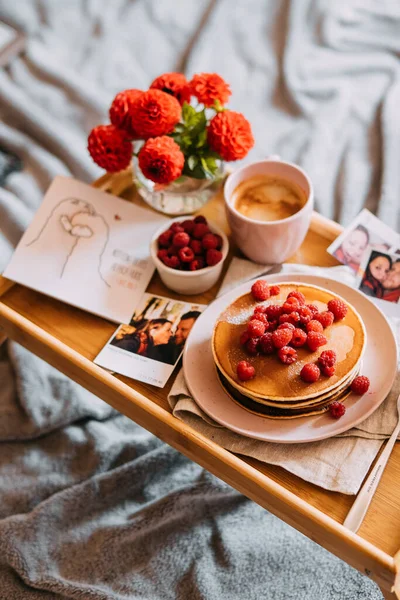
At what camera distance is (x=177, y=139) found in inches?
43.0

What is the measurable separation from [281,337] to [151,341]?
0.24 m

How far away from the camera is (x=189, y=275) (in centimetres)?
101

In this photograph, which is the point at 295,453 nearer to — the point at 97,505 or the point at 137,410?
the point at 137,410

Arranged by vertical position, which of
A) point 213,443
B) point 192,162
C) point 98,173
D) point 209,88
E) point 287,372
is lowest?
point 98,173

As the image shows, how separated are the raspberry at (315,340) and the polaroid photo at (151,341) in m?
0.21

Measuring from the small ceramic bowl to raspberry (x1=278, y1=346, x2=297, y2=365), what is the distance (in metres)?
0.23

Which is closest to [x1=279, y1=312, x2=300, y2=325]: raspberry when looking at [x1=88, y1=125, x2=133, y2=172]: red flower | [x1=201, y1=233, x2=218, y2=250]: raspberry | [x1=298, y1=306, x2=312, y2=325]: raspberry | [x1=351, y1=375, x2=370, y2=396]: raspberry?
[x1=298, y1=306, x2=312, y2=325]: raspberry

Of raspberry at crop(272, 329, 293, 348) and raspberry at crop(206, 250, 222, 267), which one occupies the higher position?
raspberry at crop(272, 329, 293, 348)

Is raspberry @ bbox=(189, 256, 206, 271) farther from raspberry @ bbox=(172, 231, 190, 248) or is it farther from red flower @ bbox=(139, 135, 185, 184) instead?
red flower @ bbox=(139, 135, 185, 184)

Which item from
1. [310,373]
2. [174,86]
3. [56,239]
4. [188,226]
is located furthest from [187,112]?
[310,373]

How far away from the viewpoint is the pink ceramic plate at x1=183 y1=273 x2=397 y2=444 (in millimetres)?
840

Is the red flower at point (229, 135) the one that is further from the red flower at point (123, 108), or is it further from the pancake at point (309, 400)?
the pancake at point (309, 400)

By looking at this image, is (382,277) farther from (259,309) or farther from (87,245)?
(87,245)

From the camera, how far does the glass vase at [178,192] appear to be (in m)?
1.15
